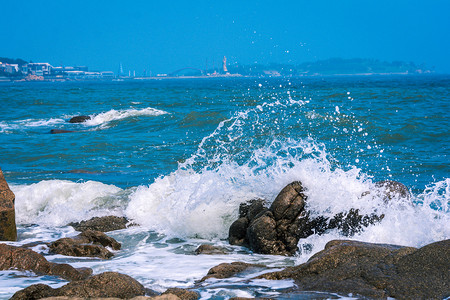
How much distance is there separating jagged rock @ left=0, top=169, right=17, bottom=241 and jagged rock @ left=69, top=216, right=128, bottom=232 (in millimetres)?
1176

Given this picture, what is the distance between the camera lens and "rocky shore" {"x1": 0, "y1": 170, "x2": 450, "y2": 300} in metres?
3.42

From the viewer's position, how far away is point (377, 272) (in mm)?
3588

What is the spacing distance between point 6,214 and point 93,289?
2.93 m

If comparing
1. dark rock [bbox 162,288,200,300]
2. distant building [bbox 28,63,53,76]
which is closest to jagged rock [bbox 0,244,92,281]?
dark rock [bbox 162,288,200,300]

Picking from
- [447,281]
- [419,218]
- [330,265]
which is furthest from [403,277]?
[419,218]

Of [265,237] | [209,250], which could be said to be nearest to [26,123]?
[209,250]

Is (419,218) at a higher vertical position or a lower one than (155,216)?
higher

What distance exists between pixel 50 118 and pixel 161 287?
2288 cm

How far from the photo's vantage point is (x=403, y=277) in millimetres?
3480

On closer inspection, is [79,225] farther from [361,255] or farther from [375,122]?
[375,122]

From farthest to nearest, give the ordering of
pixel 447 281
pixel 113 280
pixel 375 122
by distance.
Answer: pixel 375 122, pixel 113 280, pixel 447 281

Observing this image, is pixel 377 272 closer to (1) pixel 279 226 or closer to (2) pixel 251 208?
(1) pixel 279 226

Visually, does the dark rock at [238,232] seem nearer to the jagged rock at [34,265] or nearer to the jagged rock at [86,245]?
the jagged rock at [86,245]

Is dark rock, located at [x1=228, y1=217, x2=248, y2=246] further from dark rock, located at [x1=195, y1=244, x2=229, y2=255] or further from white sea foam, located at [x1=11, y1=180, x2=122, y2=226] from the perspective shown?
white sea foam, located at [x1=11, y1=180, x2=122, y2=226]
